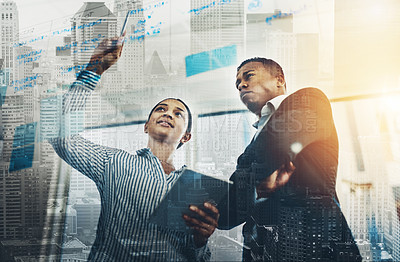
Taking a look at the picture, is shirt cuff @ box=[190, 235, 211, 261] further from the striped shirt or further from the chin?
the chin

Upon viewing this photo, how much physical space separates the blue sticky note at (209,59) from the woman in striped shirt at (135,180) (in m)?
0.21

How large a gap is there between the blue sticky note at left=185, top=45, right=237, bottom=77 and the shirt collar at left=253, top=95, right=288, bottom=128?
34 cm

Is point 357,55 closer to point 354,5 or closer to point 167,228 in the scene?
point 354,5

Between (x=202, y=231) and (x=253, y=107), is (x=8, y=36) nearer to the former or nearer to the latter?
(x=253, y=107)

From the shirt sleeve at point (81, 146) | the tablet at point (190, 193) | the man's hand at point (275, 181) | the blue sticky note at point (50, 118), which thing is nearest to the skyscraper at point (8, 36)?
the blue sticky note at point (50, 118)

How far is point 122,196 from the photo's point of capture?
9.87ft

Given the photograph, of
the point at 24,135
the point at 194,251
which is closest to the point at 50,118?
the point at 24,135

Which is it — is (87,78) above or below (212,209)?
above

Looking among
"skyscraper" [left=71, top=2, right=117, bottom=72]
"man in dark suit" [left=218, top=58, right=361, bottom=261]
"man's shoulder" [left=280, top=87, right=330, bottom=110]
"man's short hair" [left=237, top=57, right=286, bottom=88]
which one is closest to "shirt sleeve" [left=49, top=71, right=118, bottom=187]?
"skyscraper" [left=71, top=2, right=117, bottom=72]

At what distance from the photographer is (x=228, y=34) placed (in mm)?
3041

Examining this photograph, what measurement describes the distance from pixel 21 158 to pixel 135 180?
2.24 feet

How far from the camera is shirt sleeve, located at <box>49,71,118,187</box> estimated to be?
2.98m

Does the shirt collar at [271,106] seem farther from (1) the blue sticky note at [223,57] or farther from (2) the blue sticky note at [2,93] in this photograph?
(2) the blue sticky note at [2,93]

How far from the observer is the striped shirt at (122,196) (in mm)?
2992
